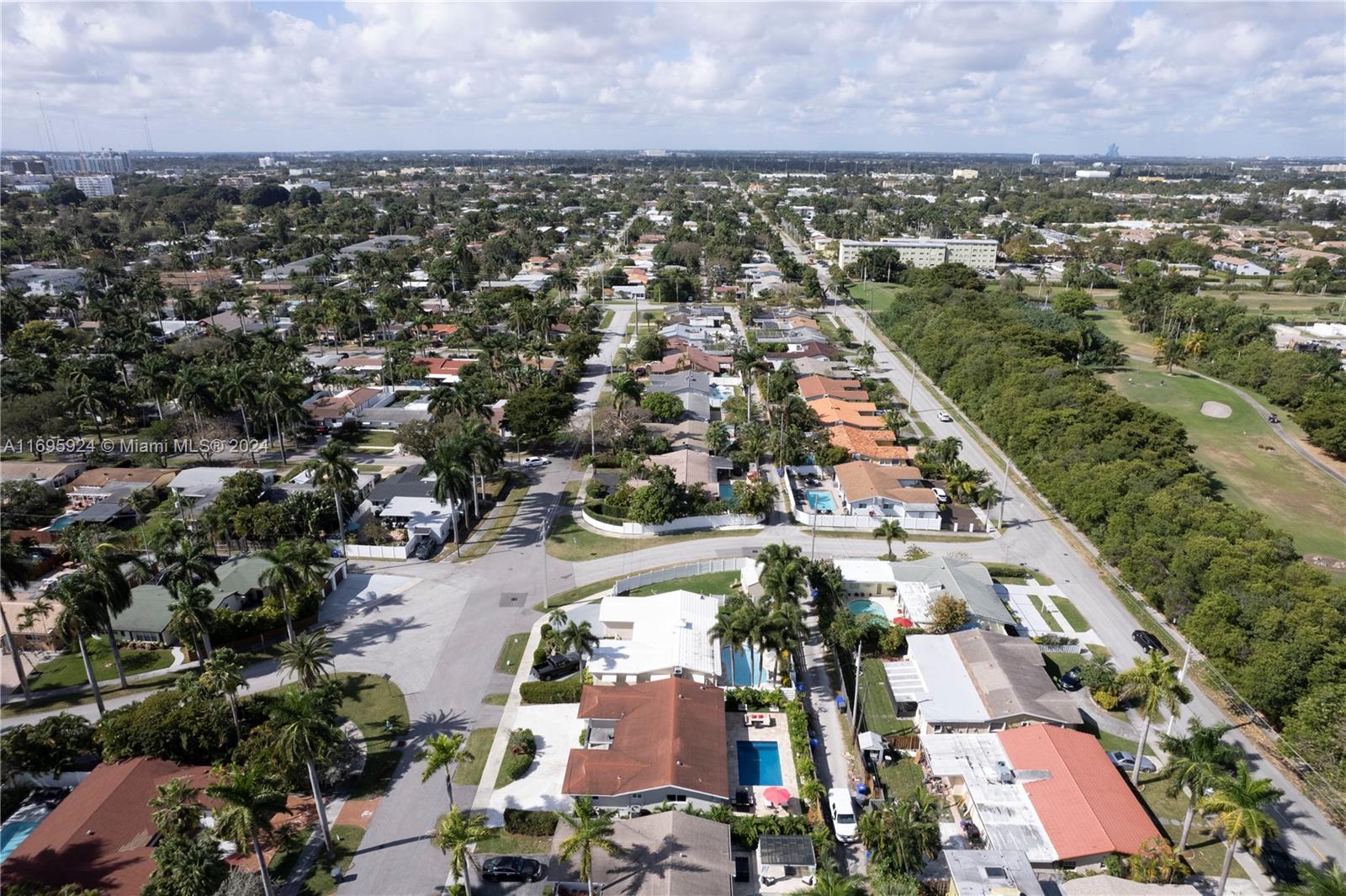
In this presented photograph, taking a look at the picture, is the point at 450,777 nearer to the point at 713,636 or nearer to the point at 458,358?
the point at 713,636

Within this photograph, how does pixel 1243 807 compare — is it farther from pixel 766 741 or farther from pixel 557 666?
pixel 557 666

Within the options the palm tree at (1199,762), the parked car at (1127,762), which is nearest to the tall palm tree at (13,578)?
the palm tree at (1199,762)

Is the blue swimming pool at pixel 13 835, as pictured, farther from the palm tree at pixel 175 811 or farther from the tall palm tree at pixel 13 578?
the tall palm tree at pixel 13 578

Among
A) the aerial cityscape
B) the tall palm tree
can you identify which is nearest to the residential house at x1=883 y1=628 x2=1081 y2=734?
the aerial cityscape

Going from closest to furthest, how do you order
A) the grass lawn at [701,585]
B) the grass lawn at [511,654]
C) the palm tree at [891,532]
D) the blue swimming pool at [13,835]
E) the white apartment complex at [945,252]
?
1. the blue swimming pool at [13,835]
2. the grass lawn at [511,654]
3. the grass lawn at [701,585]
4. the palm tree at [891,532]
5. the white apartment complex at [945,252]

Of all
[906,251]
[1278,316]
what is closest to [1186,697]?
[1278,316]

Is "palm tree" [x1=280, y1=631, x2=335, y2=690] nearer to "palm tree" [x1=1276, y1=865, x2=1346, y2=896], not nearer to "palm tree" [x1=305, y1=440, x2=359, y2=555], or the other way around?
"palm tree" [x1=305, y1=440, x2=359, y2=555]
